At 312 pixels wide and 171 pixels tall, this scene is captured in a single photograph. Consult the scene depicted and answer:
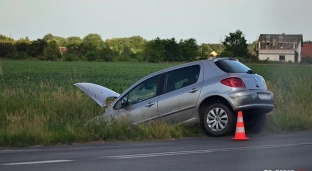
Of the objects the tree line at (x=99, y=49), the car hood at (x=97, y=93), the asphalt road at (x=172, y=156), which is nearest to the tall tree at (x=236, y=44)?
the tree line at (x=99, y=49)

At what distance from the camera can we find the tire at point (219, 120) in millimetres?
13195

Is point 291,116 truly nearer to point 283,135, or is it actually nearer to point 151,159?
point 283,135

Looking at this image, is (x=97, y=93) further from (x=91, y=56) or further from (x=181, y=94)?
(x=91, y=56)

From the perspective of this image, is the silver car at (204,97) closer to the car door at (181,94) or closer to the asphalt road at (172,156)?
the car door at (181,94)

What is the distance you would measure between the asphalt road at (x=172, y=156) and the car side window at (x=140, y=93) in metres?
1.91

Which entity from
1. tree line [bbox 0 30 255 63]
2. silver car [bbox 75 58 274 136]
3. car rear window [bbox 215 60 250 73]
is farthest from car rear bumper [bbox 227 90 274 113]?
tree line [bbox 0 30 255 63]

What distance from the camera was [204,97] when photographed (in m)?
13.5

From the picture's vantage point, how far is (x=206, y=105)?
13539 millimetres

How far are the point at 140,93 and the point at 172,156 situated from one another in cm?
482

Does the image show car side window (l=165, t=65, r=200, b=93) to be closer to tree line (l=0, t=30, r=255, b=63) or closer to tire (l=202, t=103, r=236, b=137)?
tire (l=202, t=103, r=236, b=137)

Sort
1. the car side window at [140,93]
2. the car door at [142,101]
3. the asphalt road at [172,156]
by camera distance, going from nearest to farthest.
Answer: the asphalt road at [172,156]
the car door at [142,101]
the car side window at [140,93]

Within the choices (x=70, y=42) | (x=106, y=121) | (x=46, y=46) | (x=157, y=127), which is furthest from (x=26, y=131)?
(x=70, y=42)

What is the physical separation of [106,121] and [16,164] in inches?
191

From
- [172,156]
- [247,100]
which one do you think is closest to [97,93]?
[247,100]
